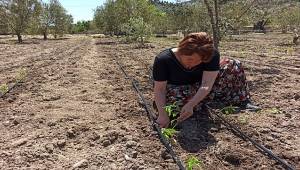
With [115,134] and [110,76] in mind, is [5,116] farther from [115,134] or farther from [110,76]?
[110,76]

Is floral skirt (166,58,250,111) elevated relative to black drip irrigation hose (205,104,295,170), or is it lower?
elevated

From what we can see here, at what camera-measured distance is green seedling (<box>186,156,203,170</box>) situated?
4107mm

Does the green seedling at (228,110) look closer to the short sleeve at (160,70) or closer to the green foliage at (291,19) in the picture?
the short sleeve at (160,70)

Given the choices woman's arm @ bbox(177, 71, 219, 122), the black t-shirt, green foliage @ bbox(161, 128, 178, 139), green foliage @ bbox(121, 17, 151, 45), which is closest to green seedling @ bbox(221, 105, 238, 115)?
the black t-shirt

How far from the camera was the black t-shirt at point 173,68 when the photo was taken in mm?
5148

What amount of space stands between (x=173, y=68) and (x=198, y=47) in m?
0.56

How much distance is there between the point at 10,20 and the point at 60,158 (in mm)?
41070

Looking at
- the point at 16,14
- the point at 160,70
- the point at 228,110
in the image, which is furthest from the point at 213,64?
the point at 16,14

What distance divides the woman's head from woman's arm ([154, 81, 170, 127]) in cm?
52

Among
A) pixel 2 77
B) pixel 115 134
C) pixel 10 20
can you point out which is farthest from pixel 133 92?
pixel 10 20

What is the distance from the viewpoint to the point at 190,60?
16.5ft

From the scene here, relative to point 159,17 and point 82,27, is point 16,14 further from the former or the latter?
point 82,27

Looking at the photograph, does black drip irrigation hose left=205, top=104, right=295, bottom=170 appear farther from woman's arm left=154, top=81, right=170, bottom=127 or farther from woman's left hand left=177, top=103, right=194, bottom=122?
woman's arm left=154, top=81, right=170, bottom=127

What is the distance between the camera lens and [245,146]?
4.96 metres
